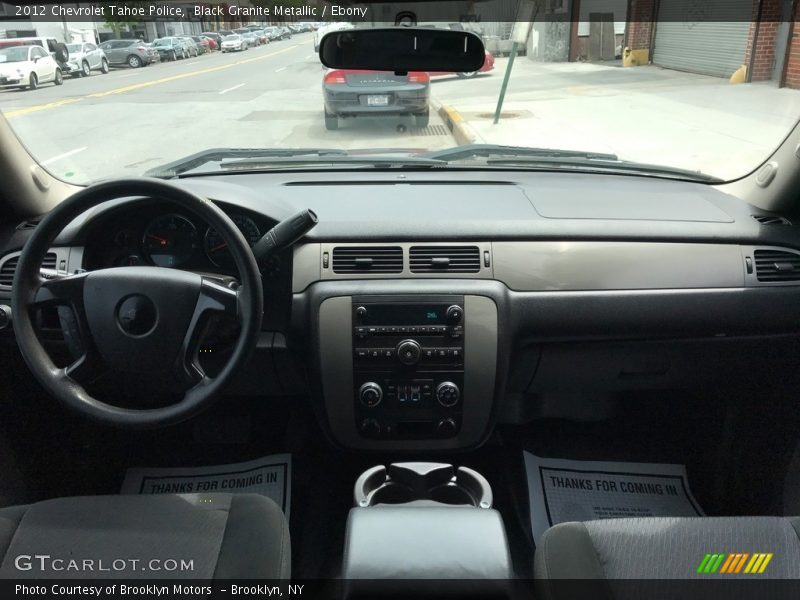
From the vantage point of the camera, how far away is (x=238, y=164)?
2803 mm

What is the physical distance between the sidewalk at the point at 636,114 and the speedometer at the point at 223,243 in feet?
4.47

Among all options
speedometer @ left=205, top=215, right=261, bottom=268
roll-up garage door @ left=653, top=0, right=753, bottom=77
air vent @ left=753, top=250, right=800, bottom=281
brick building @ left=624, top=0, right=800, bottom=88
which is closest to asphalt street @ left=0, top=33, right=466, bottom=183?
speedometer @ left=205, top=215, right=261, bottom=268

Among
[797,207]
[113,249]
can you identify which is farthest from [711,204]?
[113,249]

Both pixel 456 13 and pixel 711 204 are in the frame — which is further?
pixel 711 204

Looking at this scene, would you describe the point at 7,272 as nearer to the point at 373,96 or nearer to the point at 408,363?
the point at 408,363

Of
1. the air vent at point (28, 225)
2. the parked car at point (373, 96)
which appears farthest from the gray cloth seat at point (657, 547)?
the parked car at point (373, 96)

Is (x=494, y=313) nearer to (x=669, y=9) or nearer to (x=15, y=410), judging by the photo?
(x=15, y=410)

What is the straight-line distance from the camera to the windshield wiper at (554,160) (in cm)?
284

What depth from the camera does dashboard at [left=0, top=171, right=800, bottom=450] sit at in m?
2.38

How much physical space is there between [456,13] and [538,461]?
2.00 meters

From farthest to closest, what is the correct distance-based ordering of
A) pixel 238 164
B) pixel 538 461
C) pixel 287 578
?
pixel 538 461
pixel 238 164
pixel 287 578

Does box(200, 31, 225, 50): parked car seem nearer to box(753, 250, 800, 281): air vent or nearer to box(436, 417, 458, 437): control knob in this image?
box(436, 417, 458, 437): control knob

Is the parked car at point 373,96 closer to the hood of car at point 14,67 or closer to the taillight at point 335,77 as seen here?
the taillight at point 335,77

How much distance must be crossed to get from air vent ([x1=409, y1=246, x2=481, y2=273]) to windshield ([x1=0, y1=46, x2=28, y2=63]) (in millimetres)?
6462
